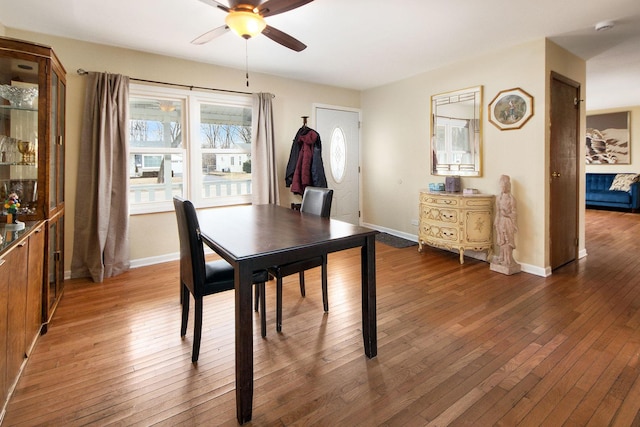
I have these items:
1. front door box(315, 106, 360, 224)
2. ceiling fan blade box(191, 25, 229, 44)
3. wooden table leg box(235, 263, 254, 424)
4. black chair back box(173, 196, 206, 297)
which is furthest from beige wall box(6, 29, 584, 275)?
wooden table leg box(235, 263, 254, 424)

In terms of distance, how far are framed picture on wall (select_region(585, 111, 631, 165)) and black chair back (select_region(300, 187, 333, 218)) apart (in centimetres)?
829

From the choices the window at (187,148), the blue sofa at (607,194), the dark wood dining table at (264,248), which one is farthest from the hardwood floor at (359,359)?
the blue sofa at (607,194)

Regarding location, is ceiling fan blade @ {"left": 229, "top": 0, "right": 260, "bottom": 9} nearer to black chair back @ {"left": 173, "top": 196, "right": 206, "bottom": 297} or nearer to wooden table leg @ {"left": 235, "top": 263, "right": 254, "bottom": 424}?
black chair back @ {"left": 173, "top": 196, "right": 206, "bottom": 297}

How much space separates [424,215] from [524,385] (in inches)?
106

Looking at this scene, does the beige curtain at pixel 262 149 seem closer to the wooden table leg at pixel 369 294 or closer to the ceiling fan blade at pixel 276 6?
the ceiling fan blade at pixel 276 6

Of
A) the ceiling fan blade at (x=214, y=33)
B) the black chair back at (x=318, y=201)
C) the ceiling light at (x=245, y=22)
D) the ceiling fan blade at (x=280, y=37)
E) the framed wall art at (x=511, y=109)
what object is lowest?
the black chair back at (x=318, y=201)

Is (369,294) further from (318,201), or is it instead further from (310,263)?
(318,201)

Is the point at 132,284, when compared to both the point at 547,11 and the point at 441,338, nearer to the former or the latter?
the point at 441,338

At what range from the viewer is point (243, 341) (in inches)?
59.1

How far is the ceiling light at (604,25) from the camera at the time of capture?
2953 millimetres

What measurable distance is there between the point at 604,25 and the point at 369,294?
10.6ft

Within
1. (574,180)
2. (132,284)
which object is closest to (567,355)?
(574,180)

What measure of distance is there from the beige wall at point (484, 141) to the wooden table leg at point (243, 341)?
10.6ft

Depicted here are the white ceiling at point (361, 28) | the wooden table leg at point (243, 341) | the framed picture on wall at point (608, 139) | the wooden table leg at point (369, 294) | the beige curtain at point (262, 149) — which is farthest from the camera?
the framed picture on wall at point (608, 139)
